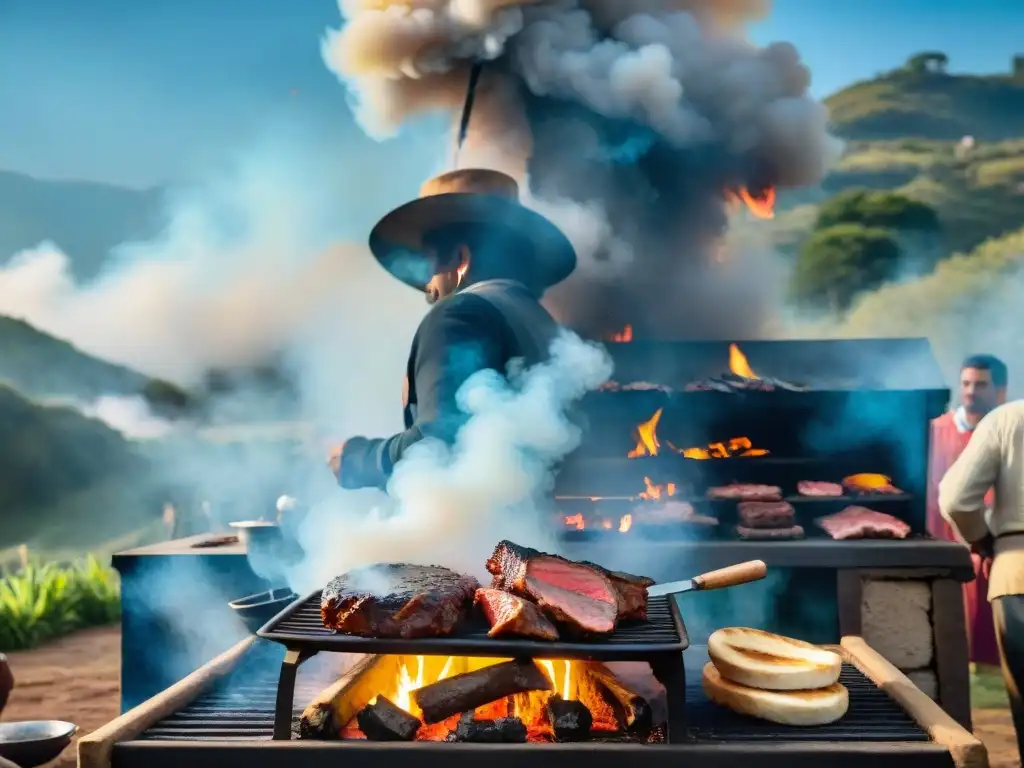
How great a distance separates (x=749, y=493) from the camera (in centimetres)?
487

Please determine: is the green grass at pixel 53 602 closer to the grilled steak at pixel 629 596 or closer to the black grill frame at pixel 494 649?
the black grill frame at pixel 494 649

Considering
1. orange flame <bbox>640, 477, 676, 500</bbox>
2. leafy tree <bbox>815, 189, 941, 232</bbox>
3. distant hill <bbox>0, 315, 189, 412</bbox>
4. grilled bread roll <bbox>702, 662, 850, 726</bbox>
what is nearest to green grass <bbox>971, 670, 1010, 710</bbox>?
orange flame <bbox>640, 477, 676, 500</bbox>

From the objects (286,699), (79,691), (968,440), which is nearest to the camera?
(286,699)

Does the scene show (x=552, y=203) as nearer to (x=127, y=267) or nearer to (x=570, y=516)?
(x=570, y=516)

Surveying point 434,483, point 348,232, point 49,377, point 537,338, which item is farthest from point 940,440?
point 49,377

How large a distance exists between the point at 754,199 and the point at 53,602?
8.01m

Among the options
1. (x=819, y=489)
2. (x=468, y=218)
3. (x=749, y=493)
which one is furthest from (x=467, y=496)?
(x=819, y=489)

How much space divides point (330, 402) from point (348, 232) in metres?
1.99

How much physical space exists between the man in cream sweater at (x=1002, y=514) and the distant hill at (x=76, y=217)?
8.70 m

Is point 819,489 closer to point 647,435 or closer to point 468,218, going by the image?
point 647,435

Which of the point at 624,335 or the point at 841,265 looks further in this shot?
the point at 841,265

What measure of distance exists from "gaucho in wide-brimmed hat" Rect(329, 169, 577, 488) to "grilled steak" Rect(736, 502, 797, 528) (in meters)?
1.90

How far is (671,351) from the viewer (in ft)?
18.0

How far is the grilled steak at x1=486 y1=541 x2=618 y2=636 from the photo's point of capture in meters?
2.19
